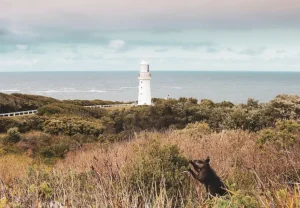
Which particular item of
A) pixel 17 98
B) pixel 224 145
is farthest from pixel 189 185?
pixel 17 98

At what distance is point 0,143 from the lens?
1886cm

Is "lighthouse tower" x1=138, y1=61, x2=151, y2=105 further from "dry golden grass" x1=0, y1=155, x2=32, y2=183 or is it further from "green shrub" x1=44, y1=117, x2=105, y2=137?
"dry golden grass" x1=0, y1=155, x2=32, y2=183

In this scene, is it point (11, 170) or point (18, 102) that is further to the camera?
point (18, 102)

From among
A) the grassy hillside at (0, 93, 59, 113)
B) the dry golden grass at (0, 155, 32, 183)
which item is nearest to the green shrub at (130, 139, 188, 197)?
the dry golden grass at (0, 155, 32, 183)

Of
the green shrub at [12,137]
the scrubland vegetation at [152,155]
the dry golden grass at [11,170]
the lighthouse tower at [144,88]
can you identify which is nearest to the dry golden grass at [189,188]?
the scrubland vegetation at [152,155]

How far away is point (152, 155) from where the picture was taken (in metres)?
5.51

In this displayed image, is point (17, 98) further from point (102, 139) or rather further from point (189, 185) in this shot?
point (189, 185)

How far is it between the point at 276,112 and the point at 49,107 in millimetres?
19580

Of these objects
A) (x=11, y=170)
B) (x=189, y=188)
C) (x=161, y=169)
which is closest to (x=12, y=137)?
(x=11, y=170)

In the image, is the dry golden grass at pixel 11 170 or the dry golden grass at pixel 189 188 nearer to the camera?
the dry golden grass at pixel 189 188

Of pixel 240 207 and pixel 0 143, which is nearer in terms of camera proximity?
pixel 240 207

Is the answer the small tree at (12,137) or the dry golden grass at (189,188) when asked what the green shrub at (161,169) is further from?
the small tree at (12,137)

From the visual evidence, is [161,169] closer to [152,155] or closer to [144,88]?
[152,155]

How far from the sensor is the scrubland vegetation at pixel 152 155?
3.75m
